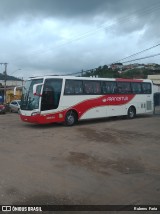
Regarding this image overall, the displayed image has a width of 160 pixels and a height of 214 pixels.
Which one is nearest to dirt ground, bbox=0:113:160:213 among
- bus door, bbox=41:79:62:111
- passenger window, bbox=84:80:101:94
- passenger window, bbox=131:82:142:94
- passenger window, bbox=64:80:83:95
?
bus door, bbox=41:79:62:111

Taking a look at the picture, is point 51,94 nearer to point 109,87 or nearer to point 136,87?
point 109,87

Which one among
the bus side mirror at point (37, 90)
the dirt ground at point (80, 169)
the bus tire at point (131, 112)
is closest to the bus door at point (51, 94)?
the bus side mirror at point (37, 90)

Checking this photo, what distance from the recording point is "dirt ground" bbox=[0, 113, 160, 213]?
6.80 metres

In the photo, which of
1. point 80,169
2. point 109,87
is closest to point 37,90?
point 109,87

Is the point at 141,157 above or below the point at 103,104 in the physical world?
below

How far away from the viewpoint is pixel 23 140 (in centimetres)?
1448

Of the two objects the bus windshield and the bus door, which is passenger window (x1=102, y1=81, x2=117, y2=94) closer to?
the bus door

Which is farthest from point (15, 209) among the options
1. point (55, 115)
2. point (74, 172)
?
point (55, 115)

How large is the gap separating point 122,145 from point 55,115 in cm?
703

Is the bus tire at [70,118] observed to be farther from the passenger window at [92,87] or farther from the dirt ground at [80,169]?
the dirt ground at [80,169]

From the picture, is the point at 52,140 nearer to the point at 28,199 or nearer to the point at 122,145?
the point at 122,145

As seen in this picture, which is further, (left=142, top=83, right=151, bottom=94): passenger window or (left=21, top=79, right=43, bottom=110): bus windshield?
(left=142, top=83, right=151, bottom=94): passenger window

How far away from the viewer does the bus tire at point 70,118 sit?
794 inches

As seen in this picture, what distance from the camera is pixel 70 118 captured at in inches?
802
